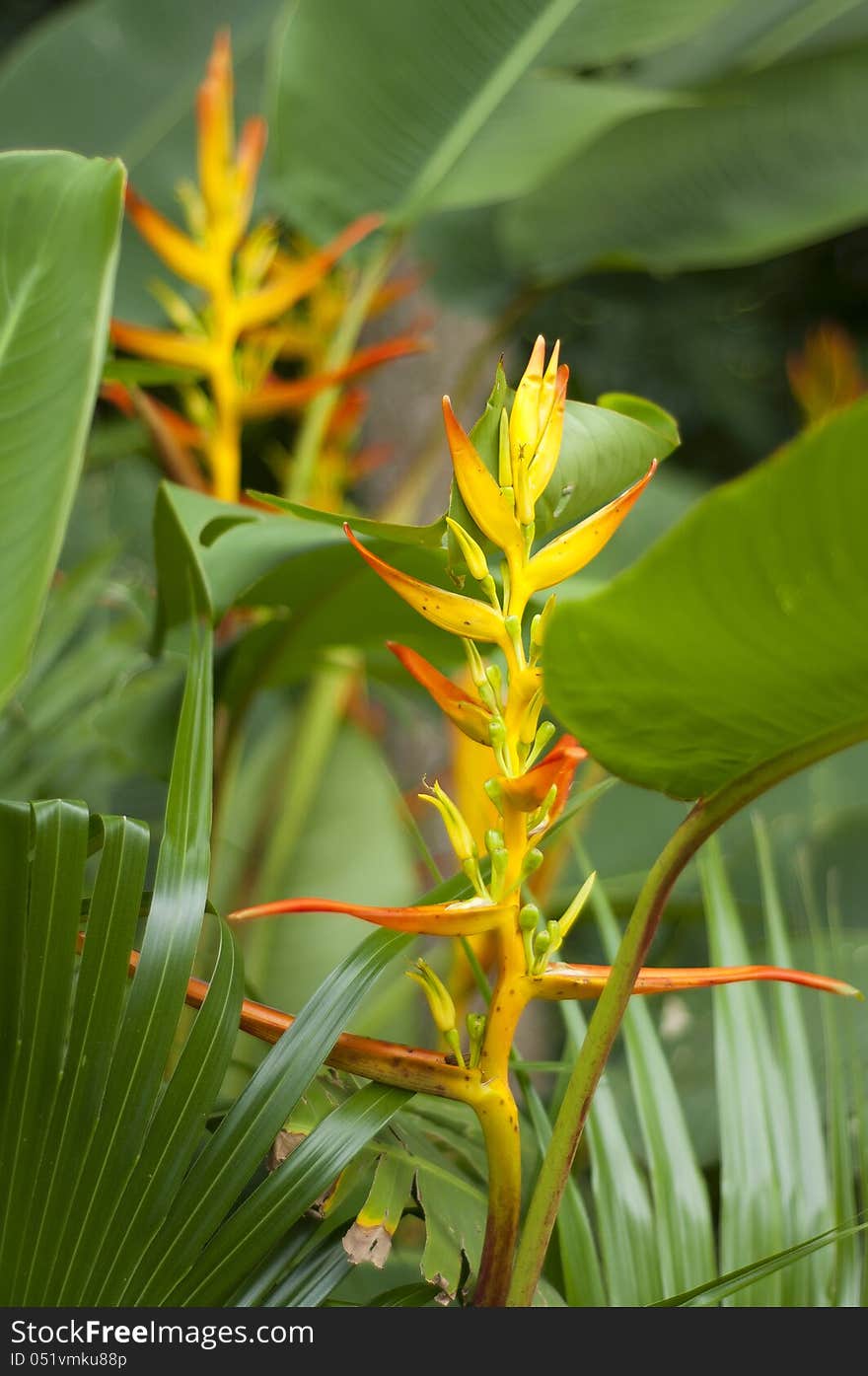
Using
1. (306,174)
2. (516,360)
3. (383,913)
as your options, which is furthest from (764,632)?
(516,360)

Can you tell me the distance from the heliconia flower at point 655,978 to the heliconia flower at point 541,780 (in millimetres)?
44

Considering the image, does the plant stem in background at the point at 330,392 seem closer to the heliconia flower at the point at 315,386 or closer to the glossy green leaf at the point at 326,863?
the heliconia flower at the point at 315,386

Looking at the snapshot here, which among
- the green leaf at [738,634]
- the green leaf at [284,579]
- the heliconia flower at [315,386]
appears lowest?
the green leaf at [738,634]

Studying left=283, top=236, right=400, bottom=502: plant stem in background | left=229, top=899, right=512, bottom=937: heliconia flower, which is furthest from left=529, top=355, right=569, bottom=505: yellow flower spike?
left=283, top=236, right=400, bottom=502: plant stem in background

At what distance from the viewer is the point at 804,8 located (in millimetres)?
922

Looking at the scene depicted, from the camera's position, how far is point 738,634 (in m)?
0.26

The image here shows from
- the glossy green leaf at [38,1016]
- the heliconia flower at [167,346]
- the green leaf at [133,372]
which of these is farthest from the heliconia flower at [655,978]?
the heliconia flower at [167,346]

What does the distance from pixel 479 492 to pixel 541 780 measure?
0.08 meters

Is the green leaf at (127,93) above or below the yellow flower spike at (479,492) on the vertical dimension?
above

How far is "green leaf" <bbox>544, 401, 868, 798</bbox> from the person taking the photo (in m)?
0.23

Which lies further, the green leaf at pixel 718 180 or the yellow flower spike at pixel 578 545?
the green leaf at pixel 718 180

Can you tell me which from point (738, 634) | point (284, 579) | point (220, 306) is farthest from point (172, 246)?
point (738, 634)

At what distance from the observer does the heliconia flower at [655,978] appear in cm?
30

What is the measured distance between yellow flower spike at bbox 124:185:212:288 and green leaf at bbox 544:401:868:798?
0.50 m
